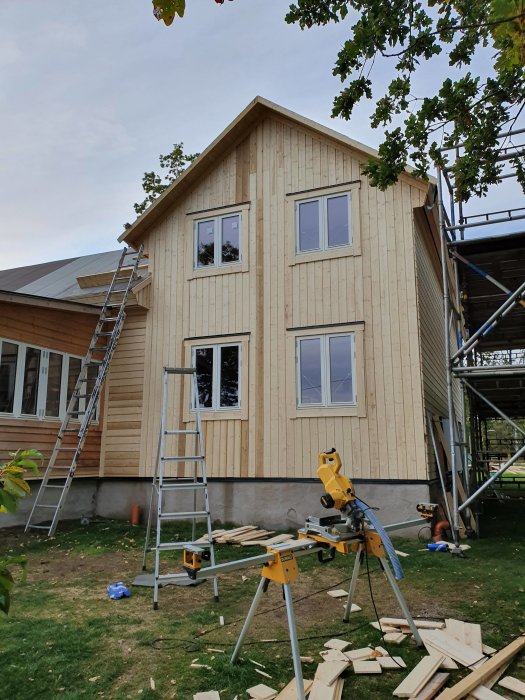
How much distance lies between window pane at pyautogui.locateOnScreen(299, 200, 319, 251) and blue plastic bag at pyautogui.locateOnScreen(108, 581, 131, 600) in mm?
7804

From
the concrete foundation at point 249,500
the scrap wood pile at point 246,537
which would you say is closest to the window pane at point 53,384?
the concrete foundation at point 249,500

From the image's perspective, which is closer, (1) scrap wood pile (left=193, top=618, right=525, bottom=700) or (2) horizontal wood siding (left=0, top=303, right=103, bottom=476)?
(1) scrap wood pile (left=193, top=618, right=525, bottom=700)

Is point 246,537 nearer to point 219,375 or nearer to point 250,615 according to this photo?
point 219,375

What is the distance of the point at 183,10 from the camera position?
2613mm

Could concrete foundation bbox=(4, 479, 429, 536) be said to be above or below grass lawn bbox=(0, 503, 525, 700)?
above

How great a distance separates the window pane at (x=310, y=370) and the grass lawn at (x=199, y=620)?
3.32 metres

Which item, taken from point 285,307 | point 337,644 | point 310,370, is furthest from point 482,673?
point 285,307

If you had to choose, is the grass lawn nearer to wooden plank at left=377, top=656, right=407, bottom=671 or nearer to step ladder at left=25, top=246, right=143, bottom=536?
wooden plank at left=377, top=656, right=407, bottom=671

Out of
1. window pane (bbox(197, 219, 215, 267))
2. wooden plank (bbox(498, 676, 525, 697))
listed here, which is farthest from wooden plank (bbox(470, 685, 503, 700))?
window pane (bbox(197, 219, 215, 267))

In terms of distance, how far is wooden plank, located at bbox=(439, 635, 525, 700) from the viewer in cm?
372

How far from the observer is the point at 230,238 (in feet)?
40.5

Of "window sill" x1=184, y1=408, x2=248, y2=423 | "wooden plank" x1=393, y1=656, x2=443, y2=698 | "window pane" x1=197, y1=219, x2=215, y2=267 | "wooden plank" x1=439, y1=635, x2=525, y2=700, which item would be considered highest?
"window pane" x1=197, y1=219, x2=215, y2=267

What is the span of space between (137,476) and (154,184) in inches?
718

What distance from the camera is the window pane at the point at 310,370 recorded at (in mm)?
10664
